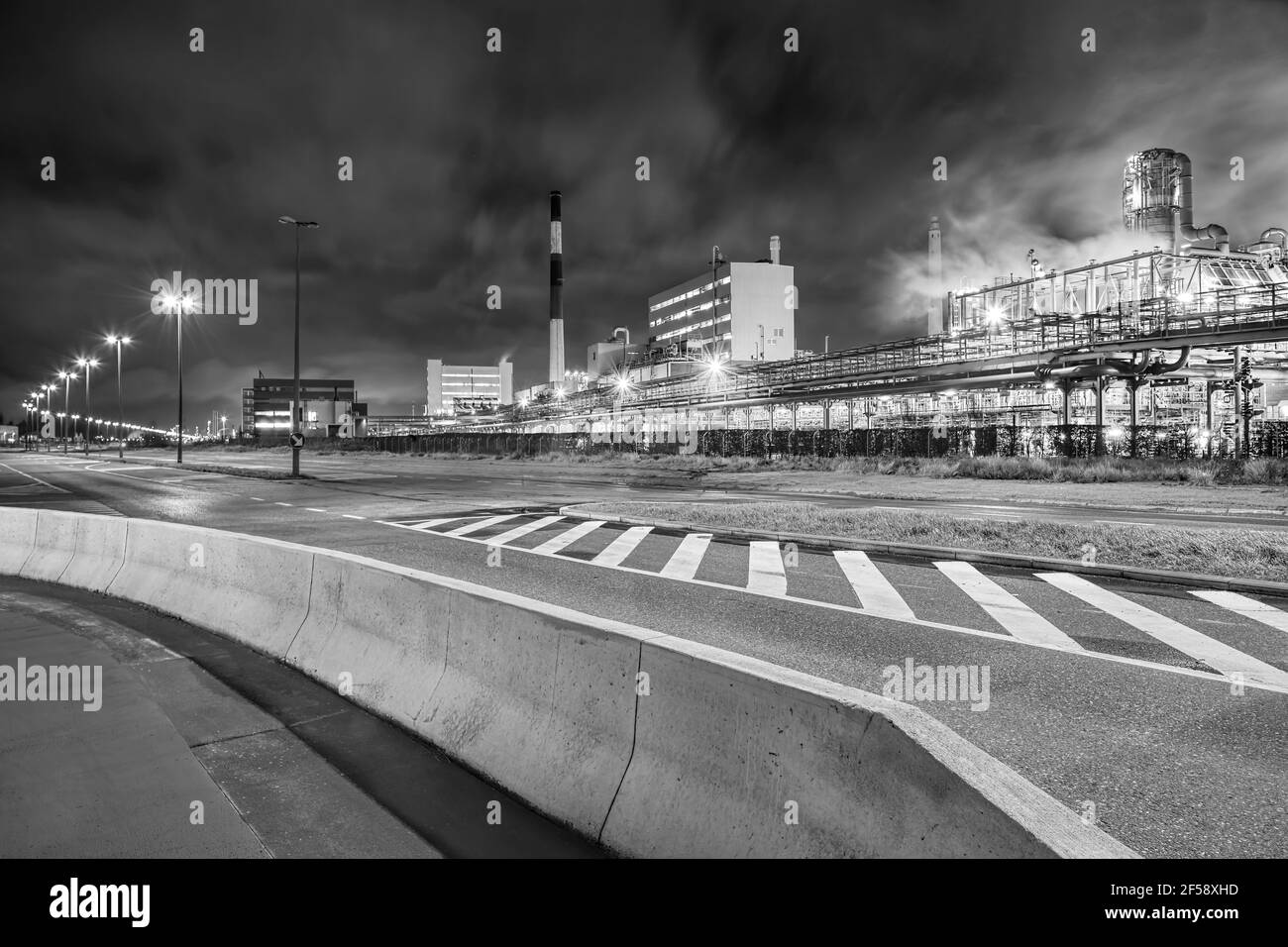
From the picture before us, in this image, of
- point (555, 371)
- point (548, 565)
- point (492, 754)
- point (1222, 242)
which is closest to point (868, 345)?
point (1222, 242)

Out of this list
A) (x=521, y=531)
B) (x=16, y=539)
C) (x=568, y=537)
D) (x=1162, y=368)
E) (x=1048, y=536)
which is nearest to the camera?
(x=16, y=539)

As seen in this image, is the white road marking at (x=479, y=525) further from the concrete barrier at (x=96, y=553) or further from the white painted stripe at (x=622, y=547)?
the concrete barrier at (x=96, y=553)

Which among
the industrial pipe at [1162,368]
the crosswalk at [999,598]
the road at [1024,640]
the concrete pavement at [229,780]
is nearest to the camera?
the concrete pavement at [229,780]

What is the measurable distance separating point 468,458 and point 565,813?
56.6m

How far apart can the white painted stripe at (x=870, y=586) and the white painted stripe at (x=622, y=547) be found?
3154 millimetres

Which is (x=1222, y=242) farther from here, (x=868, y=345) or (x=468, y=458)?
(x=468, y=458)

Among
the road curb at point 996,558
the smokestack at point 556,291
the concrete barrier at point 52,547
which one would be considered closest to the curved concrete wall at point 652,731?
the concrete barrier at point 52,547

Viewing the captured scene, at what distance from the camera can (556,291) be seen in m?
95.4

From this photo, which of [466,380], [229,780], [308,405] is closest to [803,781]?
[229,780]

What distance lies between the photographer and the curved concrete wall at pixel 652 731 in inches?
94.2

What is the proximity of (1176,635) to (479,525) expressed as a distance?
12.0 metres

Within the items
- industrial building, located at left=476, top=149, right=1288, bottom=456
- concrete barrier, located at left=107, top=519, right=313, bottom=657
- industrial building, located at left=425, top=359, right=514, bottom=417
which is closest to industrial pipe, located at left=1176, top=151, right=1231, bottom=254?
industrial building, located at left=476, top=149, right=1288, bottom=456

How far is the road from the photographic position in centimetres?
391

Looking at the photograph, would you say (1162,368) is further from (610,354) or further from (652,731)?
(610,354)
